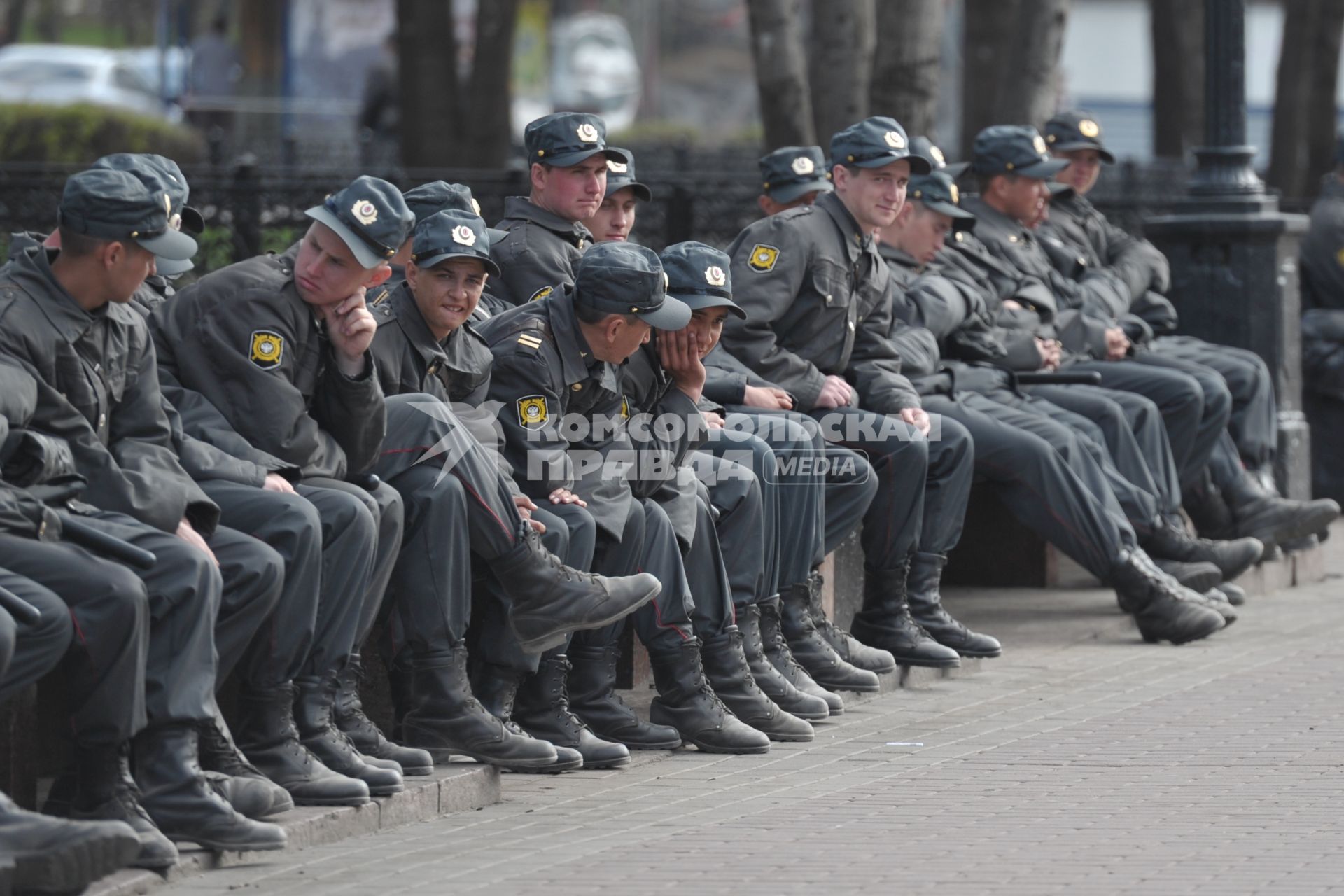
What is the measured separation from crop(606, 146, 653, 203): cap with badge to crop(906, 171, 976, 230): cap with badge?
139 cm

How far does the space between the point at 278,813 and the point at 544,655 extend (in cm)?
132

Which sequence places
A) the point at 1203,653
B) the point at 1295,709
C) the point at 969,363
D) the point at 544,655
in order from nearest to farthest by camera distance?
the point at 544,655
the point at 1295,709
the point at 1203,653
the point at 969,363

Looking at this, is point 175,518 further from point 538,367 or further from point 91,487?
point 538,367

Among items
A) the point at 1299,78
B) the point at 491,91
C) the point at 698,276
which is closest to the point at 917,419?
the point at 698,276

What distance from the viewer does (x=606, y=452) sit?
278 inches

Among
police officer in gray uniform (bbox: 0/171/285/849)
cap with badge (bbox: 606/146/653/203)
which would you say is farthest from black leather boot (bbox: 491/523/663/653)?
cap with badge (bbox: 606/146/653/203)

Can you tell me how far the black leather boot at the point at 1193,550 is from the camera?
10.1 m

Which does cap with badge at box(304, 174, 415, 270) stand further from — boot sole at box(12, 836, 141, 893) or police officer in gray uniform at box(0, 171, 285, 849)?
boot sole at box(12, 836, 141, 893)

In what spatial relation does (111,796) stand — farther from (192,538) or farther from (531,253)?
(531,253)

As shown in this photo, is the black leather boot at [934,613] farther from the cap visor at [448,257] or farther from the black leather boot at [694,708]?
the cap visor at [448,257]

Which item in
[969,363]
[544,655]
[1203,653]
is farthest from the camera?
[969,363]

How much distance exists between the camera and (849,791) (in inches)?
259

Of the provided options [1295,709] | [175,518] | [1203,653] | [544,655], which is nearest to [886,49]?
[1203,653]

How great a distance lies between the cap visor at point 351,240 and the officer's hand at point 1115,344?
208 inches
